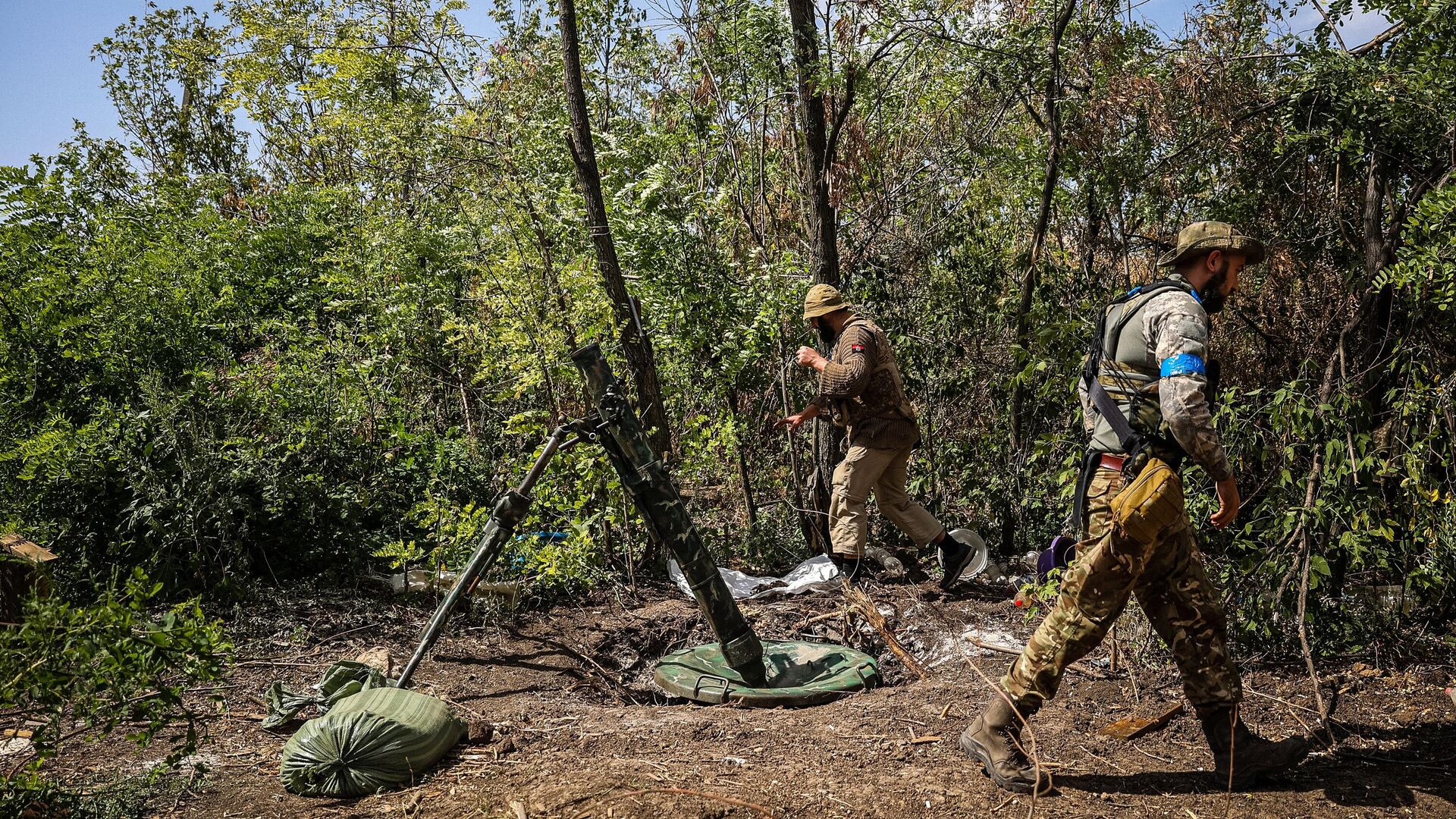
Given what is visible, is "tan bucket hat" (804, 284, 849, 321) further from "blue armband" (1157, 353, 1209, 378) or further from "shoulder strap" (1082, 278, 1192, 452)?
"blue armband" (1157, 353, 1209, 378)

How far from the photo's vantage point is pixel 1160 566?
3.52 m

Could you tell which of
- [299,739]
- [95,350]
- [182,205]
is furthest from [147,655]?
[182,205]

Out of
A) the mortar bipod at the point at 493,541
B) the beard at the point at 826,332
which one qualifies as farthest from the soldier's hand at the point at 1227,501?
the beard at the point at 826,332

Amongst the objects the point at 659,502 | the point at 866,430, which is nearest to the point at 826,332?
the point at 866,430

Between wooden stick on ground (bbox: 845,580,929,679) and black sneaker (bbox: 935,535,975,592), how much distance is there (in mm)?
739

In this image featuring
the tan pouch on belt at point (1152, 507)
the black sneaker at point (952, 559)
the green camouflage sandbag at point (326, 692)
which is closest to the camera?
the tan pouch on belt at point (1152, 507)

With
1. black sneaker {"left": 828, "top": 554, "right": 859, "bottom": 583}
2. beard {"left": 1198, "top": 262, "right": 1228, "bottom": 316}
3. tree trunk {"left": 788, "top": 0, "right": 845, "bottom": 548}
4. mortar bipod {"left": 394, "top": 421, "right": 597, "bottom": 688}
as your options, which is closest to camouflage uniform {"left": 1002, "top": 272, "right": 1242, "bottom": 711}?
beard {"left": 1198, "top": 262, "right": 1228, "bottom": 316}

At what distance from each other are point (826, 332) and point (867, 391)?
0.48 meters

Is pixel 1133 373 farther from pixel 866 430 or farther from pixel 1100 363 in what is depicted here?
pixel 866 430

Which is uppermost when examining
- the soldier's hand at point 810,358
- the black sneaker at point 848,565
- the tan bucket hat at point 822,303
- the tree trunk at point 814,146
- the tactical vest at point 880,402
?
the tree trunk at point 814,146

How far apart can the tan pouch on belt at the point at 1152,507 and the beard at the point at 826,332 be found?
3.15m

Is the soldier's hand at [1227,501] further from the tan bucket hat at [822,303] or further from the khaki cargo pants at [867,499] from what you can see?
the tan bucket hat at [822,303]

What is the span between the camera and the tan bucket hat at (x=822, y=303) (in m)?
6.29

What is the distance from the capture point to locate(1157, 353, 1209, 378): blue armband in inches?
132
